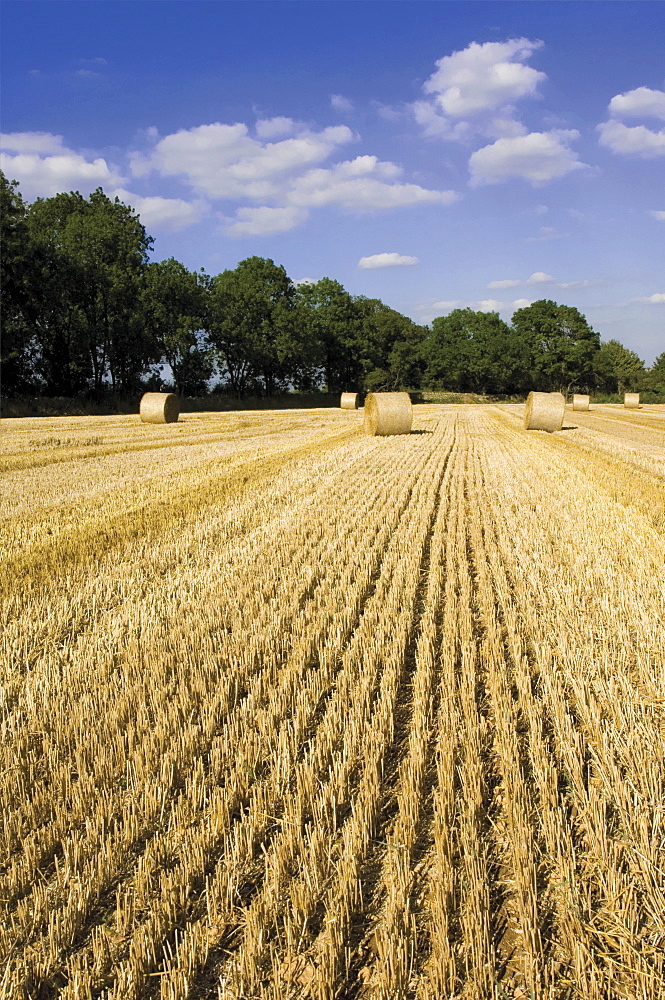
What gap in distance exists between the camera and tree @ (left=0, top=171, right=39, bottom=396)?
33938 millimetres

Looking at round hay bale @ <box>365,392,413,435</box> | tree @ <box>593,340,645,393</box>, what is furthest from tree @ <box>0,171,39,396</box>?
tree @ <box>593,340,645,393</box>

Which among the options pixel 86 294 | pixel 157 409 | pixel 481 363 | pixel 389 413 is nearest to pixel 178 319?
pixel 86 294

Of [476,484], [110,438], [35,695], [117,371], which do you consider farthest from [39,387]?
[35,695]

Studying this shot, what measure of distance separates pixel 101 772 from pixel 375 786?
1.31 m

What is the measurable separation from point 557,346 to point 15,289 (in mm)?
59041

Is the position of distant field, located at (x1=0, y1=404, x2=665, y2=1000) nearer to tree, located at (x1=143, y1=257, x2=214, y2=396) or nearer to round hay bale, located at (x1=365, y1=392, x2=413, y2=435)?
round hay bale, located at (x1=365, y1=392, x2=413, y2=435)

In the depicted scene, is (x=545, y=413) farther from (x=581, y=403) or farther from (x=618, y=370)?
(x=618, y=370)

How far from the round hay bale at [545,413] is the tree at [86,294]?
2759cm

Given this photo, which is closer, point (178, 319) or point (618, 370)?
point (178, 319)

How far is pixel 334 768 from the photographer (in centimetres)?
290

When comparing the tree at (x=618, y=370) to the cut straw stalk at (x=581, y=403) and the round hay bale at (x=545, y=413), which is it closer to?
the cut straw stalk at (x=581, y=403)

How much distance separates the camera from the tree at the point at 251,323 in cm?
4950

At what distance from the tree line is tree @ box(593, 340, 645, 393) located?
0.38 metres

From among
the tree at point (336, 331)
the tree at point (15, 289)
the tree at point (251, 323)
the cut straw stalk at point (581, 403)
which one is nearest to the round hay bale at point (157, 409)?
the tree at point (15, 289)
